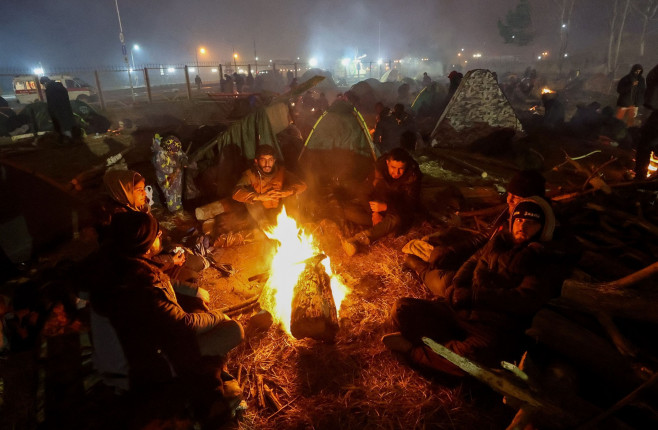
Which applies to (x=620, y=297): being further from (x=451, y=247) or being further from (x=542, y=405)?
(x=451, y=247)

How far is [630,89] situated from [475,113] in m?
6.08

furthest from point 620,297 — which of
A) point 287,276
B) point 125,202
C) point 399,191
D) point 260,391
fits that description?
point 125,202

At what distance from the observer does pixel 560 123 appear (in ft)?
42.9

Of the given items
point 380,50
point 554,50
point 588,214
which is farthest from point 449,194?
point 380,50

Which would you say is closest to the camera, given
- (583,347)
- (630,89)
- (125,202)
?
(583,347)

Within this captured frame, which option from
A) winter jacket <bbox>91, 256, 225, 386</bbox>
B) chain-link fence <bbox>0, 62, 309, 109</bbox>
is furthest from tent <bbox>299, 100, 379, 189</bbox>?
chain-link fence <bbox>0, 62, 309, 109</bbox>

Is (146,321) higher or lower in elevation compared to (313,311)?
higher

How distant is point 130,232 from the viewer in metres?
2.40

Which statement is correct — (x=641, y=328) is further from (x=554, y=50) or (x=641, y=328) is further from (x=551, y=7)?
(x=551, y=7)

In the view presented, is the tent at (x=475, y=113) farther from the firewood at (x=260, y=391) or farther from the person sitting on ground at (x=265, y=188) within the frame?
the firewood at (x=260, y=391)

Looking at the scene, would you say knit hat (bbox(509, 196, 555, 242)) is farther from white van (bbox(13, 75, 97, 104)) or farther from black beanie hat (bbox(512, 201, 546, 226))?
white van (bbox(13, 75, 97, 104))

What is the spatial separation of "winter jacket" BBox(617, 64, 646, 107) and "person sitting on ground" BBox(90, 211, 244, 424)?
15124mm

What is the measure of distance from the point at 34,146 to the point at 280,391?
40.2 feet

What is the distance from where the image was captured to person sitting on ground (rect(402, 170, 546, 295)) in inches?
145
